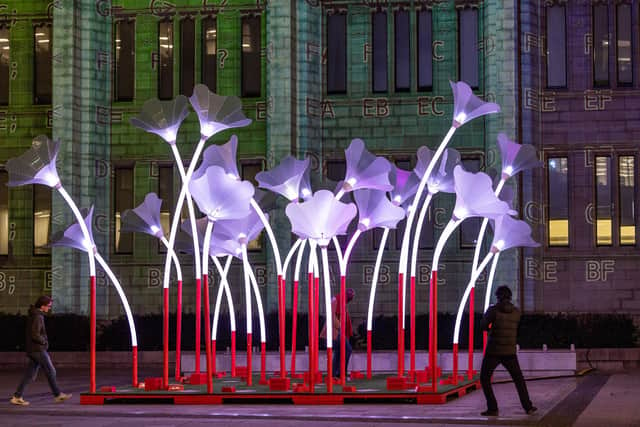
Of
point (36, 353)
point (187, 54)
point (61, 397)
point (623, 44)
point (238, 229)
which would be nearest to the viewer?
point (36, 353)

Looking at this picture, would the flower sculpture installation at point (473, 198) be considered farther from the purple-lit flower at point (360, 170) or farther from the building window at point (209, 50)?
the building window at point (209, 50)

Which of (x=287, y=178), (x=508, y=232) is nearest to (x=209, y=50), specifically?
(x=287, y=178)

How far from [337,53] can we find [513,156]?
A: 539 inches

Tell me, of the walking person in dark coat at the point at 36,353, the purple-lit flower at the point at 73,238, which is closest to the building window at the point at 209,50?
the purple-lit flower at the point at 73,238

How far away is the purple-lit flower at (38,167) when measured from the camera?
2194cm

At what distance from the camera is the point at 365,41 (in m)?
36.8

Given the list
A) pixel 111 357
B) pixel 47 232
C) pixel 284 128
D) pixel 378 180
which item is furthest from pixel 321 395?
pixel 47 232

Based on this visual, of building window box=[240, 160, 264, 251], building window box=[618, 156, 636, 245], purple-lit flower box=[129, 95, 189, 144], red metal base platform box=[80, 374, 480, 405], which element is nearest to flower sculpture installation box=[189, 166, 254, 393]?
red metal base platform box=[80, 374, 480, 405]

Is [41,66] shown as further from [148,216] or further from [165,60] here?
[148,216]

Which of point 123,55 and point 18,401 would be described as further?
point 123,55

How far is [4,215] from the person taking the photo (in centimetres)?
3797

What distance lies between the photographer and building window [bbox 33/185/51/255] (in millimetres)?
37656

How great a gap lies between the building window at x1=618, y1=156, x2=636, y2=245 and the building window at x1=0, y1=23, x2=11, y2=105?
18.4m

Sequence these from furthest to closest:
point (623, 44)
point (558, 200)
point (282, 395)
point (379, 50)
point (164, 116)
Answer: point (379, 50) < point (623, 44) < point (558, 200) < point (164, 116) < point (282, 395)
